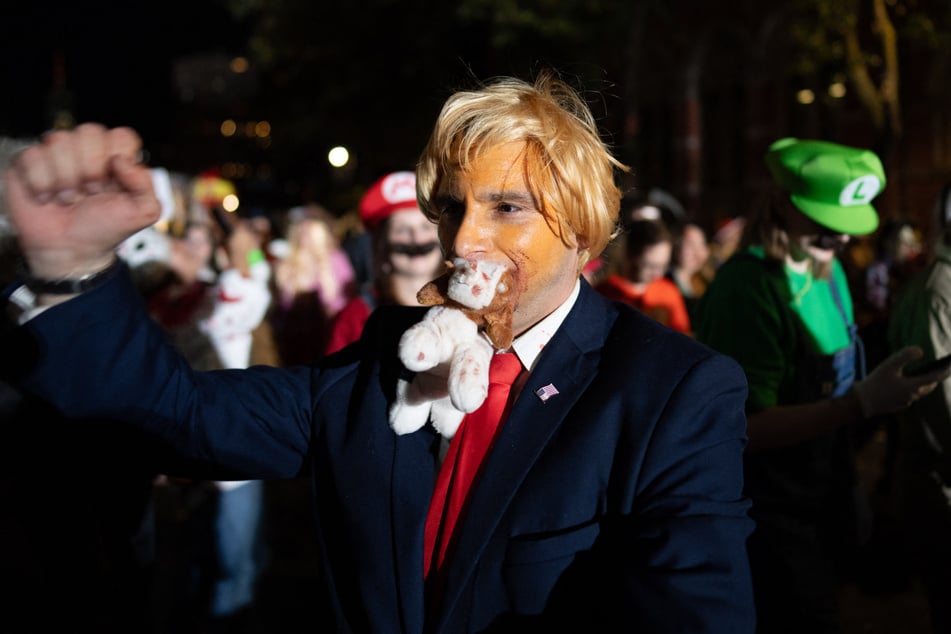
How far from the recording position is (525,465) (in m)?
1.70

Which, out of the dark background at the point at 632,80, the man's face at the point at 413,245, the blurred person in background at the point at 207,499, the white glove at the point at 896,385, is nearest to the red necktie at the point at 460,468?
the white glove at the point at 896,385

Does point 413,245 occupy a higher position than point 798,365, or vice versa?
point 413,245

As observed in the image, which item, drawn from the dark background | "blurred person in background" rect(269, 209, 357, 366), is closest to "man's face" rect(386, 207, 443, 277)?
"blurred person in background" rect(269, 209, 357, 366)

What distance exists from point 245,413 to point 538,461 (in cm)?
62

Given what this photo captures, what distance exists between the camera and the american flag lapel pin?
177 cm

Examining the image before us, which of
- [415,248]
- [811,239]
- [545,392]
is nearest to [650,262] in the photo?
[415,248]

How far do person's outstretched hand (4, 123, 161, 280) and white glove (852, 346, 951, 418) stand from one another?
2.27 m

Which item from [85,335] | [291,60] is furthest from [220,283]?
[291,60]

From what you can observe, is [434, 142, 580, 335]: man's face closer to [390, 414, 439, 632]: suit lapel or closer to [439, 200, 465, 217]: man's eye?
[439, 200, 465, 217]: man's eye

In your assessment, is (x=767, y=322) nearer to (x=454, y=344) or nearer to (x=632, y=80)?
(x=454, y=344)

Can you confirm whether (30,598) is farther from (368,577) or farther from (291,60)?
(291,60)

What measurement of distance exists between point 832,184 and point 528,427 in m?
1.97

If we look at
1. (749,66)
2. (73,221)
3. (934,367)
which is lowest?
(749,66)

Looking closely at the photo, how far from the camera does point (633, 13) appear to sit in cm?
1883
